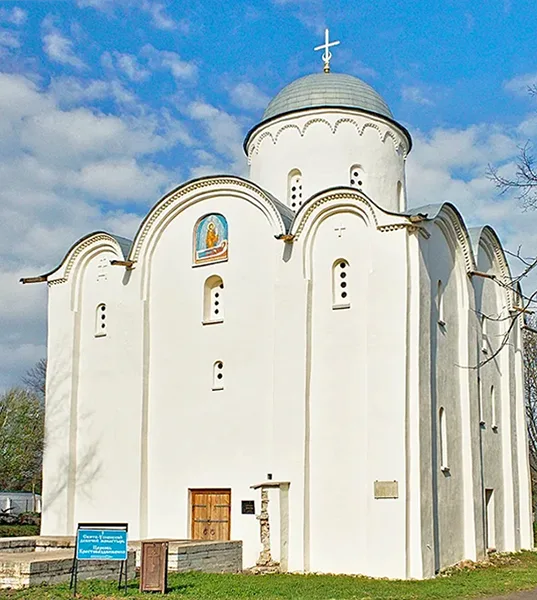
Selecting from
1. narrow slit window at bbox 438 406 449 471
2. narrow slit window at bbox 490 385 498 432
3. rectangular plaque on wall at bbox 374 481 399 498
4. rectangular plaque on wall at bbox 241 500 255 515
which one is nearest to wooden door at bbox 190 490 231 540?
rectangular plaque on wall at bbox 241 500 255 515

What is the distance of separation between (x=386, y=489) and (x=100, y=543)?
228 inches

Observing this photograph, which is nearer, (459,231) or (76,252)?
(459,231)

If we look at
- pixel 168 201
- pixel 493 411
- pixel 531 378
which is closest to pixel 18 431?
pixel 168 201

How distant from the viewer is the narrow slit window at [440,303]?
61.4 feet

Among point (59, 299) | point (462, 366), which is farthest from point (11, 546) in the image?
point (462, 366)

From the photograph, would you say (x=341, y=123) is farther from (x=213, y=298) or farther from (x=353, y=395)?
(x=353, y=395)

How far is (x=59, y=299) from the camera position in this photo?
21719 mm

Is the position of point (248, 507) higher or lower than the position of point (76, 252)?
lower

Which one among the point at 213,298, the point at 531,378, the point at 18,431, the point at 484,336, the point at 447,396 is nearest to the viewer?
the point at 447,396

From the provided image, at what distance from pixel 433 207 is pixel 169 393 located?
745 cm

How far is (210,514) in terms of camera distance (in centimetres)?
1859

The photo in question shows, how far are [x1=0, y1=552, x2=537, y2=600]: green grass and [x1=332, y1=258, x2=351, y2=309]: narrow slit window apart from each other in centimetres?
558

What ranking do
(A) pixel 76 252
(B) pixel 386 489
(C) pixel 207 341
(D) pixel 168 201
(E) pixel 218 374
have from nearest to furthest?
1. (B) pixel 386 489
2. (E) pixel 218 374
3. (C) pixel 207 341
4. (D) pixel 168 201
5. (A) pixel 76 252

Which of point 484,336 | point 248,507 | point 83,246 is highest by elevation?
point 83,246
